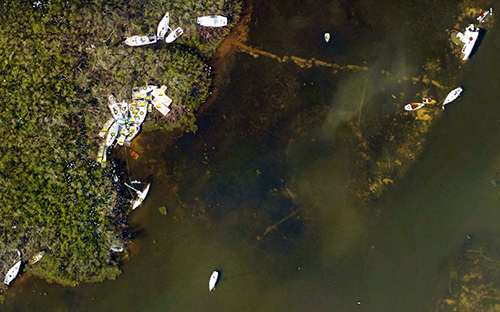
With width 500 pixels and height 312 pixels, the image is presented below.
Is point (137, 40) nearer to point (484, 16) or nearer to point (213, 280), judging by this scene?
point (213, 280)

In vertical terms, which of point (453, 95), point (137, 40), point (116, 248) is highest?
point (137, 40)

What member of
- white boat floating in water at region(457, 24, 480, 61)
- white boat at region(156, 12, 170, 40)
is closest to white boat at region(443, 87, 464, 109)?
white boat floating in water at region(457, 24, 480, 61)

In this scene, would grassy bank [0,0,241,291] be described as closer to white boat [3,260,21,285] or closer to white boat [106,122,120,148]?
white boat [3,260,21,285]

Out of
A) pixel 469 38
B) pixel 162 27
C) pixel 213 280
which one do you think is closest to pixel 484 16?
pixel 469 38

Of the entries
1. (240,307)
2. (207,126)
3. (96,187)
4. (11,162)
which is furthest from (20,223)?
(240,307)

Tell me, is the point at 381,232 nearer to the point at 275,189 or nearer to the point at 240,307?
the point at 275,189

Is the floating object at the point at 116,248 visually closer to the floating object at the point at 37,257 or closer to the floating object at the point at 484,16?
the floating object at the point at 37,257
